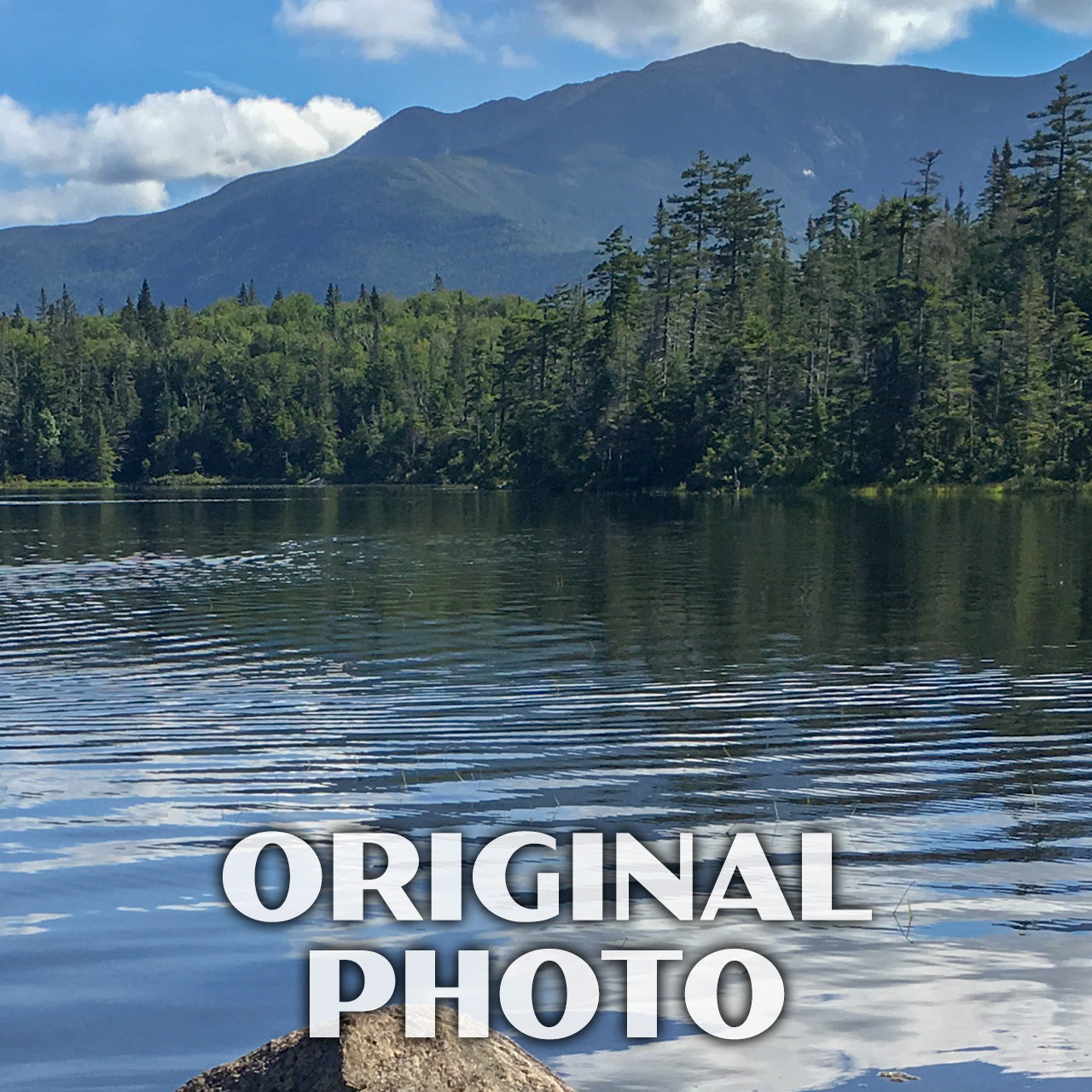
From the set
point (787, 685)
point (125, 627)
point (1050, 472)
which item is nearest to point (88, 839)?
point (787, 685)

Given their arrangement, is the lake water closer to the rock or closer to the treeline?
the rock

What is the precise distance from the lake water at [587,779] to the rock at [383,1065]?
105 inches

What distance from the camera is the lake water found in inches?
344

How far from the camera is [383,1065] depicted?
5117 mm

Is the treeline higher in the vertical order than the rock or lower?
higher

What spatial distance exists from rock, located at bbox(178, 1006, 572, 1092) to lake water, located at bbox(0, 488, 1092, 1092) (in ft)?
→ 8.78

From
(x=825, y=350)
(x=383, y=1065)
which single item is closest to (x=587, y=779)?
(x=383, y=1065)

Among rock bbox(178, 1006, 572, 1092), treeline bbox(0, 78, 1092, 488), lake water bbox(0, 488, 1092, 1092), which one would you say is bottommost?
lake water bbox(0, 488, 1092, 1092)

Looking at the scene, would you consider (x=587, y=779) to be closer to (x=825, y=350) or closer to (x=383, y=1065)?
(x=383, y=1065)

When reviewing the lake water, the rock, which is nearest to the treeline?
the lake water

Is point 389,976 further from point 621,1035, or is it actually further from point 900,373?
point 900,373

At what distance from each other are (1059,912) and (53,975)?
23.8ft

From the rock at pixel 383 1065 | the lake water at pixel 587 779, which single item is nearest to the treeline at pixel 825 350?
the lake water at pixel 587 779

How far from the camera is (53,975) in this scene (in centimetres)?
986
